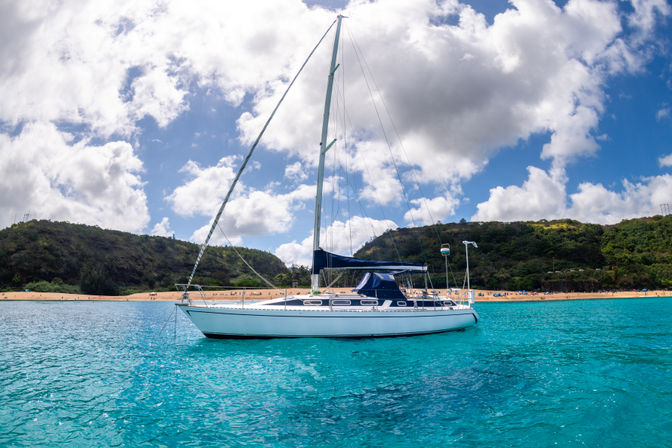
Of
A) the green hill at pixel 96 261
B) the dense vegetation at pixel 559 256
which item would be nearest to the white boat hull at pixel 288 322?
the dense vegetation at pixel 559 256

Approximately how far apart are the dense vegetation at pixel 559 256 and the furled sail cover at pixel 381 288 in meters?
48.7

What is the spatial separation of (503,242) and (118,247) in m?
113

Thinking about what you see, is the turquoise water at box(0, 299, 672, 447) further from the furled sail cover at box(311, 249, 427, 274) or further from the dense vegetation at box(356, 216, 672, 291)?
the dense vegetation at box(356, 216, 672, 291)

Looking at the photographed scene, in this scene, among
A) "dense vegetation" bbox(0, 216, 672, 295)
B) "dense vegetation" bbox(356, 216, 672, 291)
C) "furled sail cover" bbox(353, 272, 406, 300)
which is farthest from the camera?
"dense vegetation" bbox(356, 216, 672, 291)

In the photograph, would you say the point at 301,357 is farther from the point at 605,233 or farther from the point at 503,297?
the point at 605,233

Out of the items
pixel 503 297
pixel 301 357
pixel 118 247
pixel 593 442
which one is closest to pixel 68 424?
pixel 301 357

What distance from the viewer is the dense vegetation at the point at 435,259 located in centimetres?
7244

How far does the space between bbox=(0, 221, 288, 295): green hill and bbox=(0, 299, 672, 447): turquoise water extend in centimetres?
6905

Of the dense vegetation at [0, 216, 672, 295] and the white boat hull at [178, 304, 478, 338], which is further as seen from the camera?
the dense vegetation at [0, 216, 672, 295]

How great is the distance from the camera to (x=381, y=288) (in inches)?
695

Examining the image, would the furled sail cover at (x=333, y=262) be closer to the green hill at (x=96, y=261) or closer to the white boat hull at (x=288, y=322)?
the white boat hull at (x=288, y=322)

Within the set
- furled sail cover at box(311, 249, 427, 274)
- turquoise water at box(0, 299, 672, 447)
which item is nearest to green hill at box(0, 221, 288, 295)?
furled sail cover at box(311, 249, 427, 274)

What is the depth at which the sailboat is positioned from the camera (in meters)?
15.3

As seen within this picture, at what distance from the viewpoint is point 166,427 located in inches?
261
